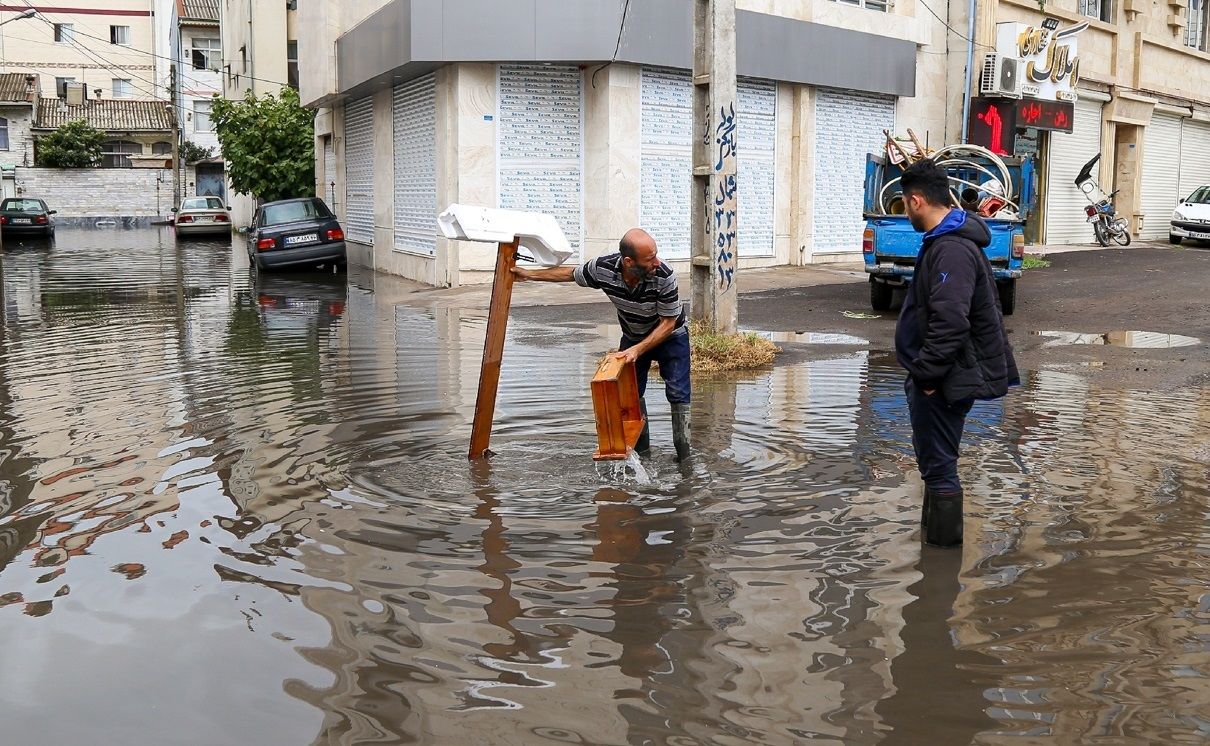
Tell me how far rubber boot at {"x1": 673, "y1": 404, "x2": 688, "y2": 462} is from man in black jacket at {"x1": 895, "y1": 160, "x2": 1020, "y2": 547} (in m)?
1.97

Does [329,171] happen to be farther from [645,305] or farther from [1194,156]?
[645,305]

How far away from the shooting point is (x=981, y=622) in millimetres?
4625

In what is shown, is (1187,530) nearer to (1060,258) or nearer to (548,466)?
(548,466)

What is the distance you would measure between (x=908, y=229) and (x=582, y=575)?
36.9 ft

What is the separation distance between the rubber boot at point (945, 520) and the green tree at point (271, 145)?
31.2 meters

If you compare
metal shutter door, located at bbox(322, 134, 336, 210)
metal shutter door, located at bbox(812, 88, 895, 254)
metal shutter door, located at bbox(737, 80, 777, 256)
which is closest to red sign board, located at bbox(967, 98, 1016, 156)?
metal shutter door, located at bbox(812, 88, 895, 254)

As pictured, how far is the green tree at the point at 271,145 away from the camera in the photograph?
115 ft

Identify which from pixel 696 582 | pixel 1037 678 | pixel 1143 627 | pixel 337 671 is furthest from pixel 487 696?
pixel 1143 627

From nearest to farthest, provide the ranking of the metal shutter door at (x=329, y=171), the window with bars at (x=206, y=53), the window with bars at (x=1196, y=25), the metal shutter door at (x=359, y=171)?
the metal shutter door at (x=359, y=171) → the metal shutter door at (x=329, y=171) → the window with bars at (x=1196, y=25) → the window with bars at (x=206, y=53)

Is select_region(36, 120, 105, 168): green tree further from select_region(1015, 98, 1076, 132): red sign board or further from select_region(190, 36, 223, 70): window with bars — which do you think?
select_region(1015, 98, 1076, 132): red sign board

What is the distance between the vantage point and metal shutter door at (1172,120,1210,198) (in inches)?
1432

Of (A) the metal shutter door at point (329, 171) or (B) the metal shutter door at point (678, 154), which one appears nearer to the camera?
(B) the metal shutter door at point (678, 154)

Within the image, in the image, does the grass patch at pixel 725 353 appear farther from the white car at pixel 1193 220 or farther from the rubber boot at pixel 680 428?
the white car at pixel 1193 220

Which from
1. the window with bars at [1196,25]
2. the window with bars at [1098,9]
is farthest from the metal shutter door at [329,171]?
the window with bars at [1196,25]
